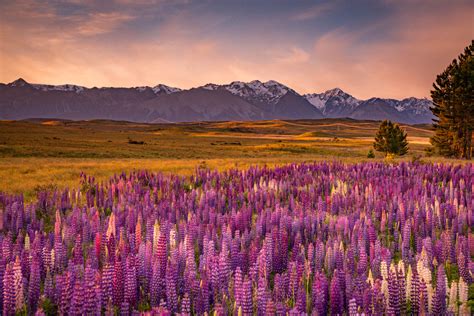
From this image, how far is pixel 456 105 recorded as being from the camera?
1978 inches

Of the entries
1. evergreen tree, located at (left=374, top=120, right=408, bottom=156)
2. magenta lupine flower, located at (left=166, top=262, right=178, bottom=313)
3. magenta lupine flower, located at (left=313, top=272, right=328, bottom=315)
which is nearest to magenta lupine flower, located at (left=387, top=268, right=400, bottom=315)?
magenta lupine flower, located at (left=313, top=272, right=328, bottom=315)

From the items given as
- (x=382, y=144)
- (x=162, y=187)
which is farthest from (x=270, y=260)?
(x=382, y=144)

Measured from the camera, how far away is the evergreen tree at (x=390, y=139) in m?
65.2

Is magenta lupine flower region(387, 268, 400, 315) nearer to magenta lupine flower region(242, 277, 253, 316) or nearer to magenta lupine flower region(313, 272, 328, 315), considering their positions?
magenta lupine flower region(313, 272, 328, 315)

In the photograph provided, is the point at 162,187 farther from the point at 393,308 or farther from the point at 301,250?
the point at 393,308

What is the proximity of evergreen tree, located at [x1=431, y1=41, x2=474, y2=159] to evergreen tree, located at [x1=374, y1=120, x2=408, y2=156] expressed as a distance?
861cm

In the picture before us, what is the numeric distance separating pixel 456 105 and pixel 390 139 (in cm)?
1592

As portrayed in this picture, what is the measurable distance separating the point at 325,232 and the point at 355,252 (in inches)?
42.4

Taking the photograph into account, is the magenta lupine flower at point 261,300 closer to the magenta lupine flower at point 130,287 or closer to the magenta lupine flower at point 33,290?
the magenta lupine flower at point 130,287

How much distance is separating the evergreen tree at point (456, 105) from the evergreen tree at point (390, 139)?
8.61m

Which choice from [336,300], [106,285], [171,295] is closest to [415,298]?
[336,300]

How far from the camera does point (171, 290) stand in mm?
4184

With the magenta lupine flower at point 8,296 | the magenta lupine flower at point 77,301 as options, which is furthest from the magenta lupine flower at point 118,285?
the magenta lupine flower at point 8,296

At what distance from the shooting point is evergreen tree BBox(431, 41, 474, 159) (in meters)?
49.0
